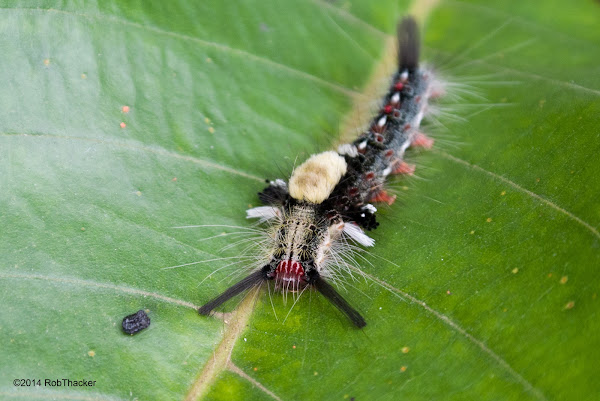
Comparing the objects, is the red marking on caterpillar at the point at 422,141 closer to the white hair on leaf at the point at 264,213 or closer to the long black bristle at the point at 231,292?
the white hair on leaf at the point at 264,213

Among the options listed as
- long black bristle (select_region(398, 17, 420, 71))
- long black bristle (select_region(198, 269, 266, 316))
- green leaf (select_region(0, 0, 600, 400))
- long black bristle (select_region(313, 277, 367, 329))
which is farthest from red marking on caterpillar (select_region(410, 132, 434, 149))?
long black bristle (select_region(198, 269, 266, 316))

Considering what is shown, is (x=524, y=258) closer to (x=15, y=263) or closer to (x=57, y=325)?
(x=57, y=325)

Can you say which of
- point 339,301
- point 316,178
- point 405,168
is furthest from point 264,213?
point 405,168

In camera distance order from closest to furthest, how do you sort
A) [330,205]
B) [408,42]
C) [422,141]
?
1. [330,205]
2. [422,141]
3. [408,42]

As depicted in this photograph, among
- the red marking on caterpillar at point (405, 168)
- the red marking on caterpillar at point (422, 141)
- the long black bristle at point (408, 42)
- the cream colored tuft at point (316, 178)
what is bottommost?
the cream colored tuft at point (316, 178)

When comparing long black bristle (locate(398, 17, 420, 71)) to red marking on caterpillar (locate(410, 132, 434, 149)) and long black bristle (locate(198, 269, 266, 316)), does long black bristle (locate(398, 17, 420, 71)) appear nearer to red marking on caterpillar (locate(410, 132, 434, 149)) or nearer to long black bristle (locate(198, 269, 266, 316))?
red marking on caterpillar (locate(410, 132, 434, 149))

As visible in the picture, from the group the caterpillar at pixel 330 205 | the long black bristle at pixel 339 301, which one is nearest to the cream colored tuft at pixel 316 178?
the caterpillar at pixel 330 205

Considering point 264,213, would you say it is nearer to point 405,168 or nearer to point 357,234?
Answer: point 357,234

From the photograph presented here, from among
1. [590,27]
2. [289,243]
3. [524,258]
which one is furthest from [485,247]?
[590,27]
